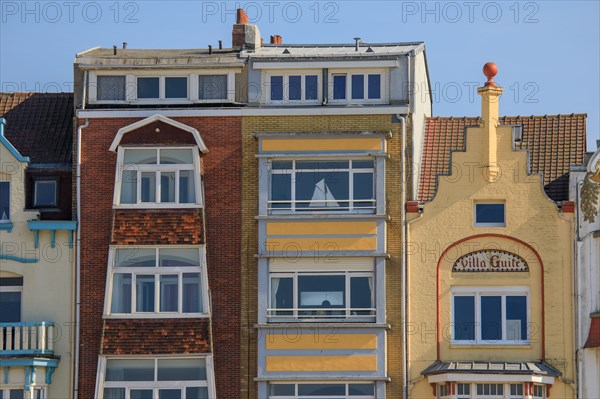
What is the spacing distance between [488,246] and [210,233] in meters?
8.47

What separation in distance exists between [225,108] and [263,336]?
7.16m

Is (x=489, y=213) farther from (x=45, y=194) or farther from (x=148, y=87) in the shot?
(x=45, y=194)

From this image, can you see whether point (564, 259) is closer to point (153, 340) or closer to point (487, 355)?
point (487, 355)

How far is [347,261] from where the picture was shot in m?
55.6

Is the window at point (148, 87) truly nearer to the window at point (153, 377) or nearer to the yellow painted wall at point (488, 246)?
the window at point (153, 377)

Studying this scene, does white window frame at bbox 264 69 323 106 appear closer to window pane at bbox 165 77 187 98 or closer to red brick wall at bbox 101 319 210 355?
window pane at bbox 165 77 187 98

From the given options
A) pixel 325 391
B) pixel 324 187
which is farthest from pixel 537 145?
pixel 325 391

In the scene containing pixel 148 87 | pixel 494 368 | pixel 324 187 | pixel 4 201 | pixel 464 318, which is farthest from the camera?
pixel 148 87

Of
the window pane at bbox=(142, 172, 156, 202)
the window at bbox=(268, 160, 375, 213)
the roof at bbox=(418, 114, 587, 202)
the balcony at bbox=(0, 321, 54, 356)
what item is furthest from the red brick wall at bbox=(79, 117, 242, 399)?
the roof at bbox=(418, 114, 587, 202)

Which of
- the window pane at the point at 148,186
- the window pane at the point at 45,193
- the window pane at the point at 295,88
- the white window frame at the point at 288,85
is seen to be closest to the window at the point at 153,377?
→ the window pane at the point at 148,186

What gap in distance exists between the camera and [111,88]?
57406 mm

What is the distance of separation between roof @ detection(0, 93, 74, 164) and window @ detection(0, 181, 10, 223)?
125cm

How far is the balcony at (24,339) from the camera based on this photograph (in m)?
55.0

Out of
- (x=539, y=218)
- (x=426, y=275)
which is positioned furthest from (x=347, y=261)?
(x=539, y=218)
